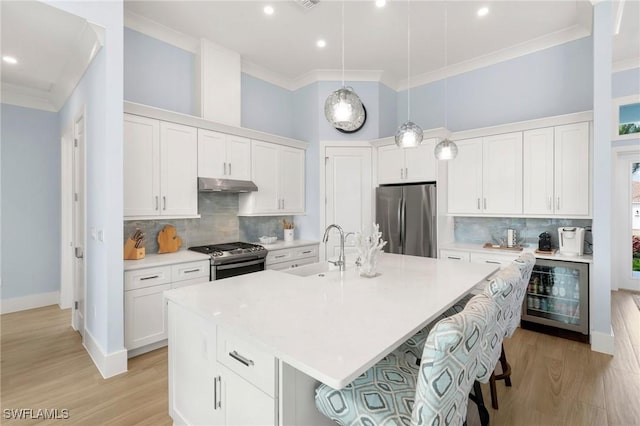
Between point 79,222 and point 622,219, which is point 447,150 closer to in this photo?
point 79,222

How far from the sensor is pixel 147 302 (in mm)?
2797

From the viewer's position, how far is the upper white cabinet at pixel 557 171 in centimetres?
315

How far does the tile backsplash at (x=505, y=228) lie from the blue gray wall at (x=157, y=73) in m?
3.94

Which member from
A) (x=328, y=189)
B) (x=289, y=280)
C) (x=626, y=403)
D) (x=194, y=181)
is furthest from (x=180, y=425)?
(x=328, y=189)

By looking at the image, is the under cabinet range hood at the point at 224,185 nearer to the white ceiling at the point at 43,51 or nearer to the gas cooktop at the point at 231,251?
the gas cooktop at the point at 231,251

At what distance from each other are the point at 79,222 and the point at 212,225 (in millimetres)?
1368

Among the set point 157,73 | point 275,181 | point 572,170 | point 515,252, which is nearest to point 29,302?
point 157,73

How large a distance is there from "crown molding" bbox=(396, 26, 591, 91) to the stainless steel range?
3.48 meters

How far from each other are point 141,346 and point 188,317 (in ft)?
5.20

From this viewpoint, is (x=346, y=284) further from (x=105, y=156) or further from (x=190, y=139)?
(x=190, y=139)

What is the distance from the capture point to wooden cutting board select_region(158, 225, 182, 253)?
11.0 feet

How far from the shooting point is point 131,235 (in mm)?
3230

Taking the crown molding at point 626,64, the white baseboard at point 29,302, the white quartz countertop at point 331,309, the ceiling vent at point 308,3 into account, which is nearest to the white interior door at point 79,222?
the white baseboard at point 29,302

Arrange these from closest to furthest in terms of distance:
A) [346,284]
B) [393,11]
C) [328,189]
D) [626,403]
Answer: [346,284]
[626,403]
[393,11]
[328,189]
